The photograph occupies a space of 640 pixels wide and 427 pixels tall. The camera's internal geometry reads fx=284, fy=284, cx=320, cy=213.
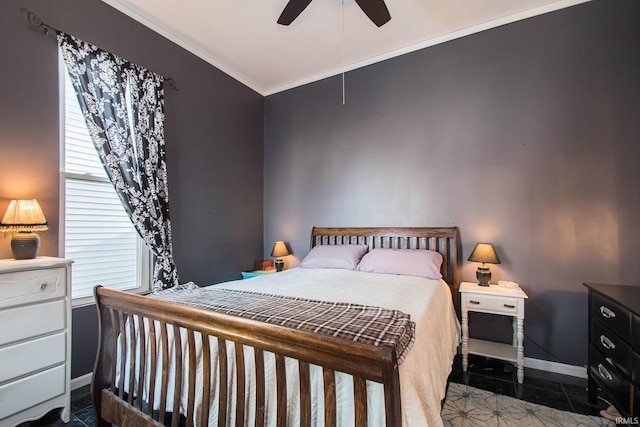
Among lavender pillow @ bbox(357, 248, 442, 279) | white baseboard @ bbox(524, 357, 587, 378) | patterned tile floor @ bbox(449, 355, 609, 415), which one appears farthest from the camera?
lavender pillow @ bbox(357, 248, 442, 279)

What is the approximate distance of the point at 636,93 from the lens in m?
Result: 2.24

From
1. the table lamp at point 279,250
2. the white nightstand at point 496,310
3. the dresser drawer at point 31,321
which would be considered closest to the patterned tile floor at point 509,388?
the white nightstand at point 496,310

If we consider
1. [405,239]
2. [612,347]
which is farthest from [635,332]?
[405,239]

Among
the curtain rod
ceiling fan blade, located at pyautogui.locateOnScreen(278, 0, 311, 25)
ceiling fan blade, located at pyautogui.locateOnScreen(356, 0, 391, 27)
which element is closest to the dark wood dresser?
ceiling fan blade, located at pyautogui.locateOnScreen(356, 0, 391, 27)

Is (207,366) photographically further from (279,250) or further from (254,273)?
(279,250)

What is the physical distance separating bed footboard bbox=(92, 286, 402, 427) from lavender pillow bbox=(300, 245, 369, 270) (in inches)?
71.2

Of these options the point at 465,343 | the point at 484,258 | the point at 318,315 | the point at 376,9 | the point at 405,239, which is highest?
the point at 376,9

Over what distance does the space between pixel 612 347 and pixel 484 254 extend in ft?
3.21

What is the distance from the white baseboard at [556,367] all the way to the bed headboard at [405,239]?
86 cm

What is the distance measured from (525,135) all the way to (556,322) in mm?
1666

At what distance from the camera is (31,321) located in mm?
1646

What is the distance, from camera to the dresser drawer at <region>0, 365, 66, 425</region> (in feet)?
5.05

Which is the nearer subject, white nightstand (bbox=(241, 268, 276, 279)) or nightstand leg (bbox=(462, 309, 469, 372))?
nightstand leg (bbox=(462, 309, 469, 372))

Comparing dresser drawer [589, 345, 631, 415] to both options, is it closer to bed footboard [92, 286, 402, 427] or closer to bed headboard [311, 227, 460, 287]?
bed headboard [311, 227, 460, 287]
